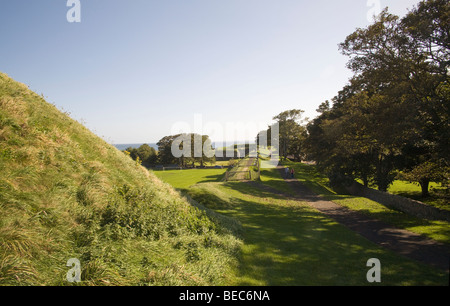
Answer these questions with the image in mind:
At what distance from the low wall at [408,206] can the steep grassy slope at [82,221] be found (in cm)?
1311

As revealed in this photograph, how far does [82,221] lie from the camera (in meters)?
6.11

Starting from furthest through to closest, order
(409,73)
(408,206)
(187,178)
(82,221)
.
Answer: (187,178) → (408,206) → (409,73) → (82,221)

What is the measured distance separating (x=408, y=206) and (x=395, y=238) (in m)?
8.41

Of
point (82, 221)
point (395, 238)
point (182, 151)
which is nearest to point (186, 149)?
point (182, 151)

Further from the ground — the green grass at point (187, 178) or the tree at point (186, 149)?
the tree at point (186, 149)

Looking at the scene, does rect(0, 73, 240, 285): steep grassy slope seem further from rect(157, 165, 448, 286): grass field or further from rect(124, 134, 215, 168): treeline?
rect(124, 134, 215, 168): treeline

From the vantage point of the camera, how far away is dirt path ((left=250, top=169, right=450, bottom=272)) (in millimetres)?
7285

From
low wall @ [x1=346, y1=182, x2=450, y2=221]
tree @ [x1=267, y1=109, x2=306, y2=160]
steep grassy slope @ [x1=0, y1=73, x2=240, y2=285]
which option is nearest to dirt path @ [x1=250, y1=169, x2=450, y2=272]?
low wall @ [x1=346, y1=182, x2=450, y2=221]

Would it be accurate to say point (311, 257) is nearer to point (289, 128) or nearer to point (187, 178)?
point (187, 178)

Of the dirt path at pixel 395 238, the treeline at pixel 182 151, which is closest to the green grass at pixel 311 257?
the dirt path at pixel 395 238

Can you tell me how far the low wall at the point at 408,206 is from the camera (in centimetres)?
1310

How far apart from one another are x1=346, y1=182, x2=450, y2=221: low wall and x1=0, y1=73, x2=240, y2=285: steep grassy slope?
13.1 m

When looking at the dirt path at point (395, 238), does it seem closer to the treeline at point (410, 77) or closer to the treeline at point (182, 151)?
the treeline at point (410, 77)

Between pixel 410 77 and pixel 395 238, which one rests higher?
pixel 410 77
